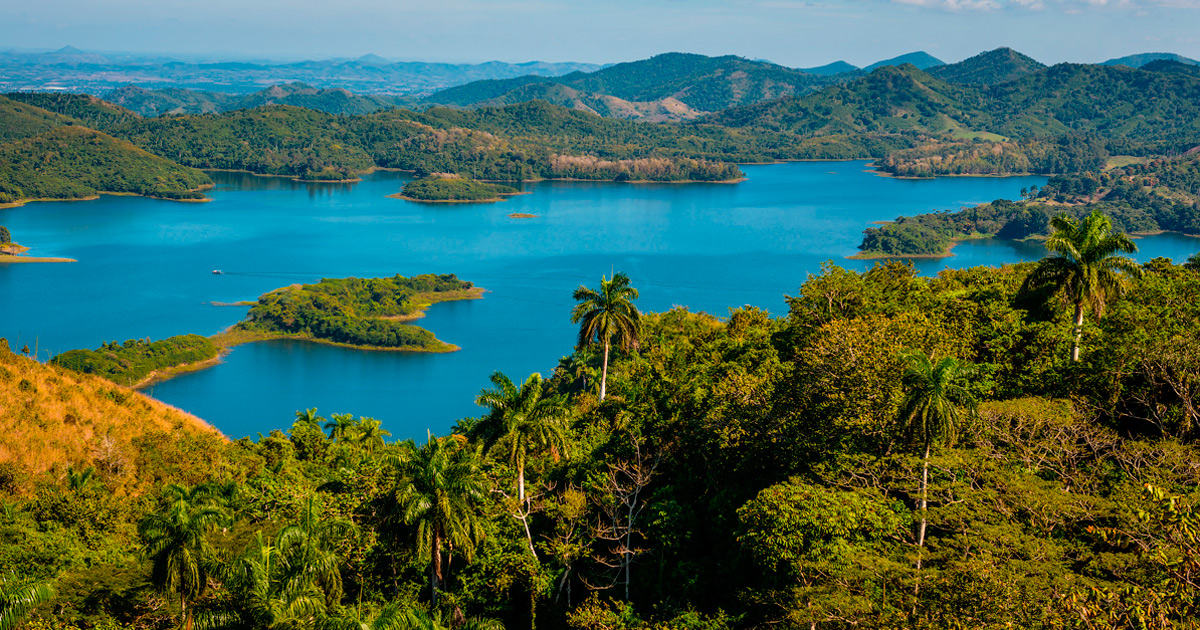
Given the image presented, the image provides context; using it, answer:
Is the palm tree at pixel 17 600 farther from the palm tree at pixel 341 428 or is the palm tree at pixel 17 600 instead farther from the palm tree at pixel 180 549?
the palm tree at pixel 341 428

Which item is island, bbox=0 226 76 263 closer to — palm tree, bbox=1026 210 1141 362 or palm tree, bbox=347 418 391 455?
palm tree, bbox=347 418 391 455

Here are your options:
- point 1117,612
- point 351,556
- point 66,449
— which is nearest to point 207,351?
point 66,449

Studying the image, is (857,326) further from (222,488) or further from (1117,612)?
(222,488)

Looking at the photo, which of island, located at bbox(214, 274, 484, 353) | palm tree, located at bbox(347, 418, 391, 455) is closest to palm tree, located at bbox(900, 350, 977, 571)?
palm tree, located at bbox(347, 418, 391, 455)

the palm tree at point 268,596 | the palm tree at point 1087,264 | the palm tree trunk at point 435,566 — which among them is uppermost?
the palm tree at point 1087,264

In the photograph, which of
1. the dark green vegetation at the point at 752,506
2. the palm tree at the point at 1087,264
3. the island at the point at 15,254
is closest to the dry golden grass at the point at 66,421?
the dark green vegetation at the point at 752,506

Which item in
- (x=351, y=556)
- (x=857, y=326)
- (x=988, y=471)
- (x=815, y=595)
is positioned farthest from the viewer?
(x=857, y=326)
